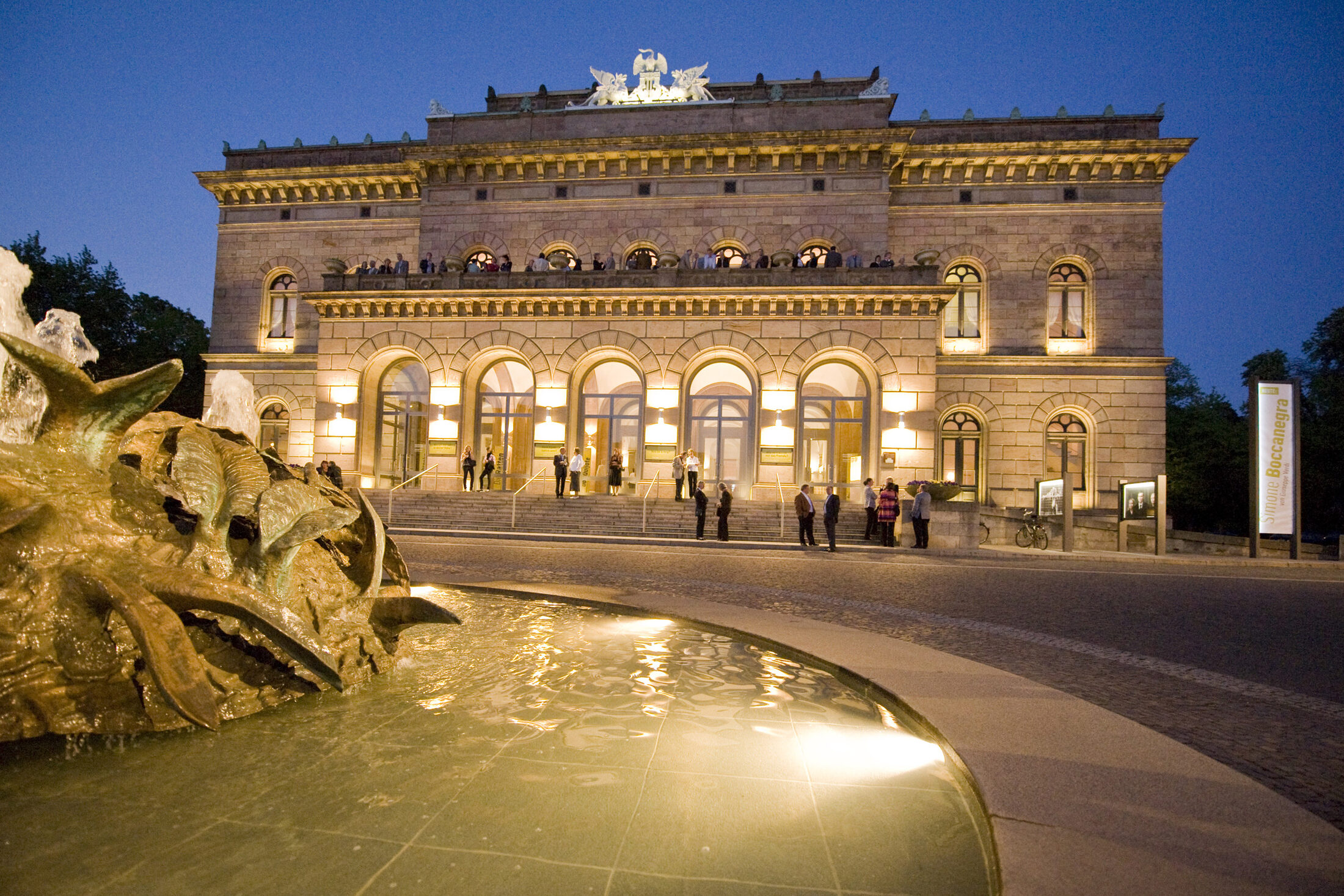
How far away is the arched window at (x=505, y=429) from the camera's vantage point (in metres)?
25.8

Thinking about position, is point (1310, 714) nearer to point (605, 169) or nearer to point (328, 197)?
point (605, 169)

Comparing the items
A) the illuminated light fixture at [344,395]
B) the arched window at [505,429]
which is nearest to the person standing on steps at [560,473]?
the arched window at [505,429]

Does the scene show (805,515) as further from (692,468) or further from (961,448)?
(961,448)

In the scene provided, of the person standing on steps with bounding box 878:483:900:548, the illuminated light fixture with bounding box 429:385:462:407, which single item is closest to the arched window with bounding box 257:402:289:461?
the illuminated light fixture with bounding box 429:385:462:407

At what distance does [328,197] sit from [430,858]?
3403 cm

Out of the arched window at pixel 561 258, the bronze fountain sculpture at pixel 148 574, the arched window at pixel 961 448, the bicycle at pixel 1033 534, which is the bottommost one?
the bicycle at pixel 1033 534

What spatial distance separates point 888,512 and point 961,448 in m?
10.5

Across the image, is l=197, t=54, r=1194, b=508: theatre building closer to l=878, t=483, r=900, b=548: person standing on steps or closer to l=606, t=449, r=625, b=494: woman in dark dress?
l=606, t=449, r=625, b=494: woman in dark dress

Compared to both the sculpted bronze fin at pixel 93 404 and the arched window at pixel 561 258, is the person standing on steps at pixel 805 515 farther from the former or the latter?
the sculpted bronze fin at pixel 93 404

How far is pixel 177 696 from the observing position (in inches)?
102

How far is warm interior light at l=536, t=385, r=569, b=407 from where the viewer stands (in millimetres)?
24812

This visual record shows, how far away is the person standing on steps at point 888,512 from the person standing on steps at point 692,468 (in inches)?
216

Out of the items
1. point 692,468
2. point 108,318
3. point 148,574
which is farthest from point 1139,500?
point 108,318

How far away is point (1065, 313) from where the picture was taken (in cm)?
2691
